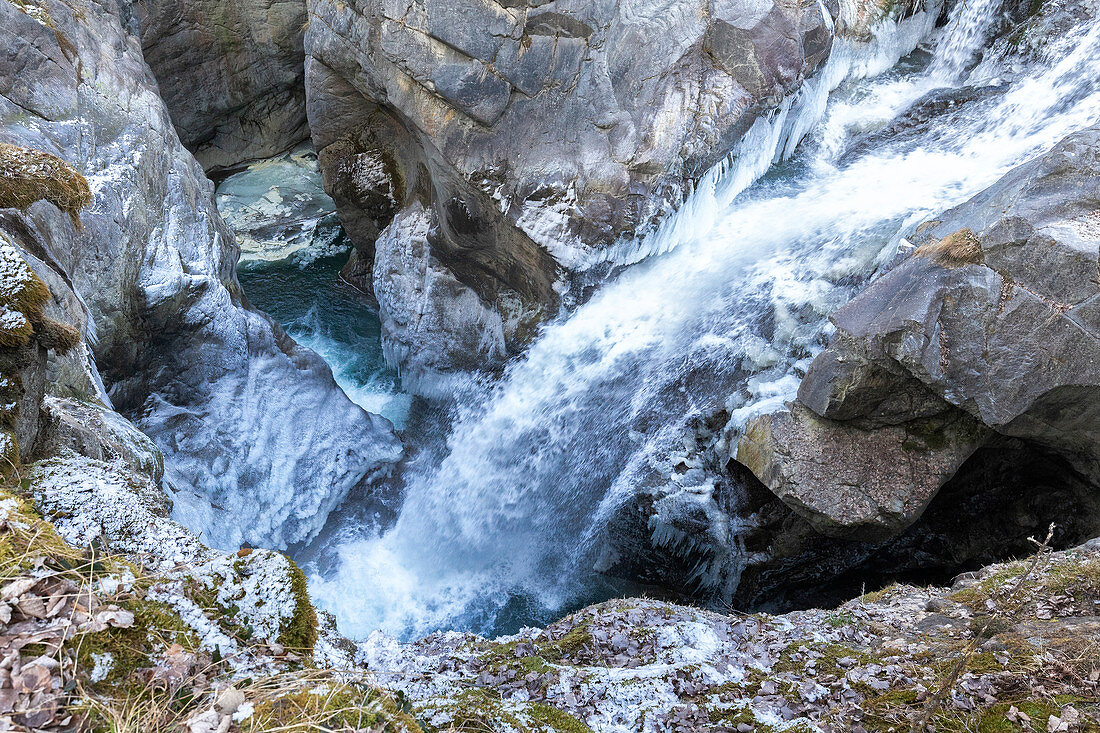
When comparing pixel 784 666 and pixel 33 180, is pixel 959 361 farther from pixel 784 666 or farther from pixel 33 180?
pixel 33 180

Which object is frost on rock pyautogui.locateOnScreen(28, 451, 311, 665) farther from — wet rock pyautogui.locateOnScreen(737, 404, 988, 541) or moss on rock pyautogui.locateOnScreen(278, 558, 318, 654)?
wet rock pyautogui.locateOnScreen(737, 404, 988, 541)

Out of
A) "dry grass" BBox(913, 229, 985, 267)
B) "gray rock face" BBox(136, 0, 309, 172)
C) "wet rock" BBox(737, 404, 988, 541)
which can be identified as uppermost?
"gray rock face" BBox(136, 0, 309, 172)

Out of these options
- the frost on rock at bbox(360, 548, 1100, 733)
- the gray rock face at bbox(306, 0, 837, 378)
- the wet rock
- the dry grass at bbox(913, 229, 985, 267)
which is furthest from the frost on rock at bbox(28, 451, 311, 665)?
the gray rock face at bbox(306, 0, 837, 378)

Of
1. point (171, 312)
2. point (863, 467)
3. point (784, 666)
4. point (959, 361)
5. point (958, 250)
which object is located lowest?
point (863, 467)

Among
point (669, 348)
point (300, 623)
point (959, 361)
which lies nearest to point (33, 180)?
point (300, 623)

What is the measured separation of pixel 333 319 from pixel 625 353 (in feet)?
24.2

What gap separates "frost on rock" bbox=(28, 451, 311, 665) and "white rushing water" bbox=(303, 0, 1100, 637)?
5094mm

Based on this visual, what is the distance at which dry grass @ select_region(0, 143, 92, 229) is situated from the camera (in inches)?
206

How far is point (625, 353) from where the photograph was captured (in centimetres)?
→ 919

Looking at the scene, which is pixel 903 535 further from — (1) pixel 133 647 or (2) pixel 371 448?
(1) pixel 133 647

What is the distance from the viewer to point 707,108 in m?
9.29

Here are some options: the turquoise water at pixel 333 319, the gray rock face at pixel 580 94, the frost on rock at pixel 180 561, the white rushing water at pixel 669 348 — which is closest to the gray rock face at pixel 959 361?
the white rushing water at pixel 669 348

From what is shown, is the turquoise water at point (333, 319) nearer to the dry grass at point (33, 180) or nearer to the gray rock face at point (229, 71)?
the gray rock face at point (229, 71)

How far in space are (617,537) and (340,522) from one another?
4059 mm
